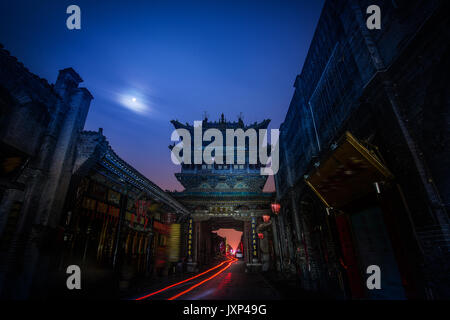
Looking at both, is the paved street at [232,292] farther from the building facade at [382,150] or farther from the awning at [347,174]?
the awning at [347,174]

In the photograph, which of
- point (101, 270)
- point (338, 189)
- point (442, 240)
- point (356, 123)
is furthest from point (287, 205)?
point (101, 270)

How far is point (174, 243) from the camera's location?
13586mm

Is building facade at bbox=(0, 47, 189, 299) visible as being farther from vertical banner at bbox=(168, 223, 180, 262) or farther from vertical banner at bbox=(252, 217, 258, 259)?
vertical banner at bbox=(252, 217, 258, 259)

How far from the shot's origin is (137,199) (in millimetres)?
9281

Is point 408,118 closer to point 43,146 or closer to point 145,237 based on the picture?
point 43,146

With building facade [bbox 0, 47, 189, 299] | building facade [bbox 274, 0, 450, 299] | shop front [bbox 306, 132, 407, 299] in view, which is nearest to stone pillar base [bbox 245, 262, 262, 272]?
building facade [bbox 274, 0, 450, 299]

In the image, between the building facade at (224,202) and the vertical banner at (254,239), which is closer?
the vertical banner at (254,239)

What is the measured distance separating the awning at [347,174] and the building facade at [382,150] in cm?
3

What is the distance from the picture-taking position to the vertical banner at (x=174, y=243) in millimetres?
13041

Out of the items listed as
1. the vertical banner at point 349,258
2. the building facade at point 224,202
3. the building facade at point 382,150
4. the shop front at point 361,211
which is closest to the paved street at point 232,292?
the building facade at point 382,150

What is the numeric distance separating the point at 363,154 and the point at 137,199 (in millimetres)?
9636

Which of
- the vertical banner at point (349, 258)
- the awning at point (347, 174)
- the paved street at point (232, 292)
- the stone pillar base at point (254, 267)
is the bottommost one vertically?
the stone pillar base at point (254, 267)

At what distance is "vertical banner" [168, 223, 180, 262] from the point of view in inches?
513

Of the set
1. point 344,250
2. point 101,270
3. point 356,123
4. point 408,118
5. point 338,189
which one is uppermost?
point 356,123
